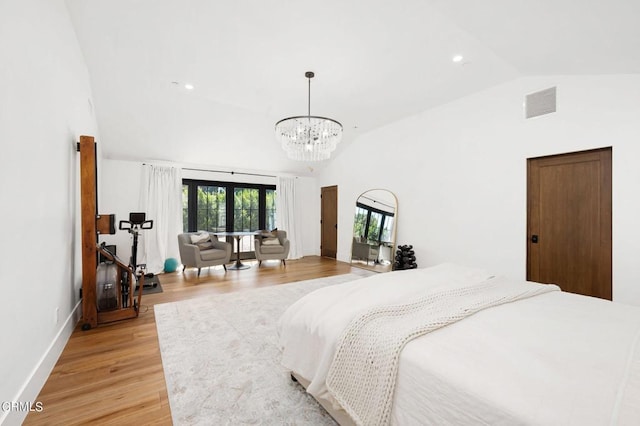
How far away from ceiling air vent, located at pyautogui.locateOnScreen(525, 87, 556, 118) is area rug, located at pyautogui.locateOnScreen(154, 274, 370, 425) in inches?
161

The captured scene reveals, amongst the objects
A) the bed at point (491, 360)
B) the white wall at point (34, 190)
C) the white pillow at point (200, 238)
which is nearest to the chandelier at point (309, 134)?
the white wall at point (34, 190)

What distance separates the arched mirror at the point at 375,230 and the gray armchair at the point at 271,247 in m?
1.58

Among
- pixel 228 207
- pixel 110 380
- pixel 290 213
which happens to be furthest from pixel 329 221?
pixel 110 380

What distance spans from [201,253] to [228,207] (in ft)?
5.53

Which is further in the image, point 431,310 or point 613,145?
point 613,145

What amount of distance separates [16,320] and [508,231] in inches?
194

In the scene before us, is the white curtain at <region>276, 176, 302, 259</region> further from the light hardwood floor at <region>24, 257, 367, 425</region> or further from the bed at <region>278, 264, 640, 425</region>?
the bed at <region>278, 264, 640, 425</region>

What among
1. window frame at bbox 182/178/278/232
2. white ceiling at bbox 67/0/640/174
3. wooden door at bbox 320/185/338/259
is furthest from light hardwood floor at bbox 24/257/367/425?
wooden door at bbox 320/185/338/259

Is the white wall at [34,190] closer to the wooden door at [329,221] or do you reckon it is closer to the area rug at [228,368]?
the area rug at [228,368]

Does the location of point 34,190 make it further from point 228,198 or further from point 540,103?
point 540,103

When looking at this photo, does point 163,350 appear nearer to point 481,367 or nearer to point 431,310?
point 431,310

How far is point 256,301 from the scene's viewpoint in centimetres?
366

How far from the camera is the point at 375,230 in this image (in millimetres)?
5758

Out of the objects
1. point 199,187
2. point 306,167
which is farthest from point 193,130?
point 306,167
